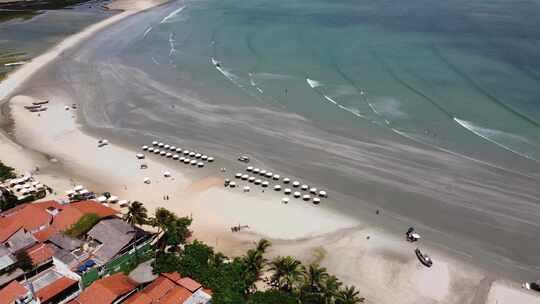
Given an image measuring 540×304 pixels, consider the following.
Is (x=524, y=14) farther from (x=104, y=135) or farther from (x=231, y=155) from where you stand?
(x=104, y=135)

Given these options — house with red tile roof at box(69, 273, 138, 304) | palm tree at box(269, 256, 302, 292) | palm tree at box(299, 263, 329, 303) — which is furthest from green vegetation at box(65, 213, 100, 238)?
palm tree at box(299, 263, 329, 303)

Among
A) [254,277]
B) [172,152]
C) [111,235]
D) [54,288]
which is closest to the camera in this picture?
[54,288]

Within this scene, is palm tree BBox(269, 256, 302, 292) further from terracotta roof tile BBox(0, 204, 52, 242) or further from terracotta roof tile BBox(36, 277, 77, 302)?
terracotta roof tile BBox(0, 204, 52, 242)

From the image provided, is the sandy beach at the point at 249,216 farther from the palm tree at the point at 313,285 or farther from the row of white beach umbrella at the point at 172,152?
the palm tree at the point at 313,285

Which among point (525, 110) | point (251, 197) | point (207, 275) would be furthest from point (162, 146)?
point (525, 110)

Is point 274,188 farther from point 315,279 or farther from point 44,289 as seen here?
point 44,289

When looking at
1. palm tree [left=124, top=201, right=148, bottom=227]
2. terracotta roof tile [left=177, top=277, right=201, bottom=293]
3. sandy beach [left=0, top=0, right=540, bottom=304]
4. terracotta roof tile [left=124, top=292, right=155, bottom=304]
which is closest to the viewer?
terracotta roof tile [left=124, top=292, right=155, bottom=304]

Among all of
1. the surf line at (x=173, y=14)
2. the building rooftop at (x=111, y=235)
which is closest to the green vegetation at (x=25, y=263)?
the building rooftop at (x=111, y=235)

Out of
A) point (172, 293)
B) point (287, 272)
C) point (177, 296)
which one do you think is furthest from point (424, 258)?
point (172, 293)
